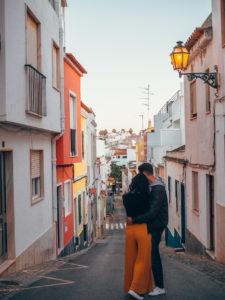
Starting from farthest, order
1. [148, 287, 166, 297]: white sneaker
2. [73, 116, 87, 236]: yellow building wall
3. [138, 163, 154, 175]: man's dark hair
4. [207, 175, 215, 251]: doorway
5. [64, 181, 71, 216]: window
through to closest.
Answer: [73, 116, 87, 236]: yellow building wall, [64, 181, 71, 216]: window, [207, 175, 215, 251]: doorway, [148, 287, 166, 297]: white sneaker, [138, 163, 154, 175]: man's dark hair

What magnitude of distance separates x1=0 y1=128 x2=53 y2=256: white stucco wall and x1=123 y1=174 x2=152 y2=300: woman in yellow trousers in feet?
12.4

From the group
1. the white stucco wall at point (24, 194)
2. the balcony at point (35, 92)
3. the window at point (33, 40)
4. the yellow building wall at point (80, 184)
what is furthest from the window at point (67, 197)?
the window at point (33, 40)

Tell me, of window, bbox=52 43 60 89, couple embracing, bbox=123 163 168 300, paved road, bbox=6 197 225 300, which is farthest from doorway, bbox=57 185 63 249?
couple embracing, bbox=123 163 168 300

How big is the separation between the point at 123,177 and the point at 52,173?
69530 millimetres

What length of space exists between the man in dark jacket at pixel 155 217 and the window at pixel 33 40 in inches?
220

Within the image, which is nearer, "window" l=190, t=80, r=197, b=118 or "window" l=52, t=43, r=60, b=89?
"window" l=52, t=43, r=60, b=89

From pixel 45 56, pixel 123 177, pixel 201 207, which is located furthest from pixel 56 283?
pixel 123 177

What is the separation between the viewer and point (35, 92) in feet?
37.2

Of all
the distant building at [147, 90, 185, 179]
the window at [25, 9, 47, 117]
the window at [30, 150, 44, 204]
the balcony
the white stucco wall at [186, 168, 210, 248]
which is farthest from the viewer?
the distant building at [147, 90, 185, 179]

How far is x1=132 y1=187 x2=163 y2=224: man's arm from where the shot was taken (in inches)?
252

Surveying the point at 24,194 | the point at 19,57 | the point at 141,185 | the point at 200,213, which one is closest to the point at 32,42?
the point at 19,57

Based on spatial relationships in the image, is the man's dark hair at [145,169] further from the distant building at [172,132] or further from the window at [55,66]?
the distant building at [172,132]

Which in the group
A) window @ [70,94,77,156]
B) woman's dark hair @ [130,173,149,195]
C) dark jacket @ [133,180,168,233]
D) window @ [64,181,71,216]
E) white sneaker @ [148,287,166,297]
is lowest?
white sneaker @ [148,287,166,297]

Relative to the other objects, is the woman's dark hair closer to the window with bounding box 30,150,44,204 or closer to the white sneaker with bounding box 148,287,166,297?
the white sneaker with bounding box 148,287,166,297
